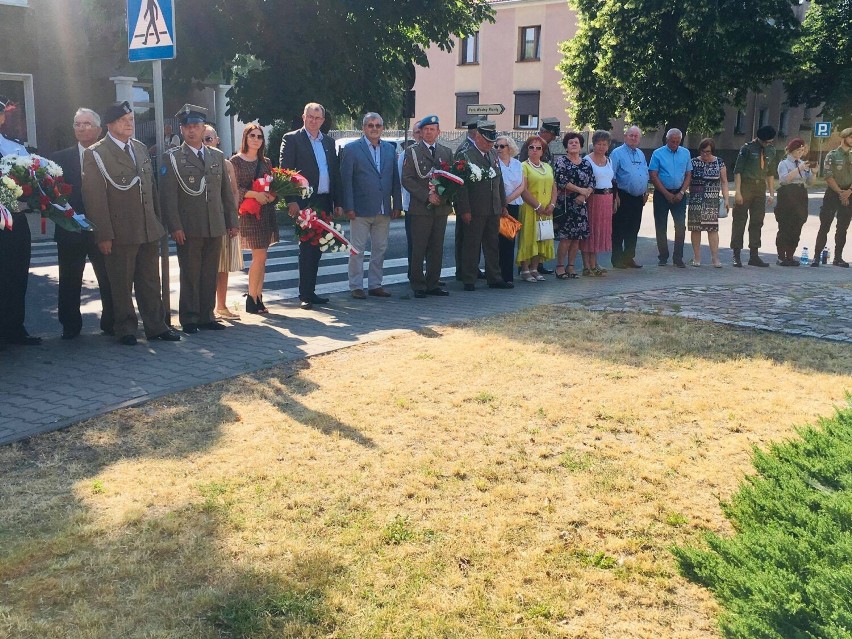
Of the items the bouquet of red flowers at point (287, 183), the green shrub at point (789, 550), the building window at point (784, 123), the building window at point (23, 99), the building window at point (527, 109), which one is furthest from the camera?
the building window at point (784, 123)

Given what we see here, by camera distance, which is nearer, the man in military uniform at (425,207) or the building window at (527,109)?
the man in military uniform at (425,207)

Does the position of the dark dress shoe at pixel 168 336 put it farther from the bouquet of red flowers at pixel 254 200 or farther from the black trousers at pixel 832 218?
the black trousers at pixel 832 218

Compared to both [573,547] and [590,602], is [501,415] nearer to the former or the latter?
[573,547]

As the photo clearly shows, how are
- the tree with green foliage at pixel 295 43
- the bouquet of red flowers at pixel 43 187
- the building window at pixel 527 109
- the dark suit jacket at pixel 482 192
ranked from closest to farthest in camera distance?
the bouquet of red flowers at pixel 43 187, the dark suit jacket at pixel 482 192, the tree with green foliage at pixel 295 43, the building window at pixel 527 109

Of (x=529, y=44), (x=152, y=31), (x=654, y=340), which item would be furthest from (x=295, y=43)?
(x=529, y=44)

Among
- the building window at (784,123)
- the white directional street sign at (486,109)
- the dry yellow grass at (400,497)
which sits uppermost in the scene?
the building window at (784,123)

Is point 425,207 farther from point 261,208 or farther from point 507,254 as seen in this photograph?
point 261,208

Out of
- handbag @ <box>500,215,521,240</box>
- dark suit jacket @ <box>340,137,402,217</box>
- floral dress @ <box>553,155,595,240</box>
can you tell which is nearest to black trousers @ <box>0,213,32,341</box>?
dark suit jacket @ <box>340,137,402,217</box>

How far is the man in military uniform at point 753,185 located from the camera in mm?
12797

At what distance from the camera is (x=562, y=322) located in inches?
337

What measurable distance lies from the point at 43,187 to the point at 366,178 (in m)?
3.84

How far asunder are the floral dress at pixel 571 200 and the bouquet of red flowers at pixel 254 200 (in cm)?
422

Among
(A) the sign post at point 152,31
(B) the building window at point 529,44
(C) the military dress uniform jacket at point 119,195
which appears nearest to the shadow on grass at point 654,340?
(C) the military dress uniform jacket at point 119,195

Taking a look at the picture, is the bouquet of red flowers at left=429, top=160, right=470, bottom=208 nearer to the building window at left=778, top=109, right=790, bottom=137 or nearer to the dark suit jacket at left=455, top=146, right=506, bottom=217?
the dark suit jacket at left=455, top=146, right=506, bottom=217
